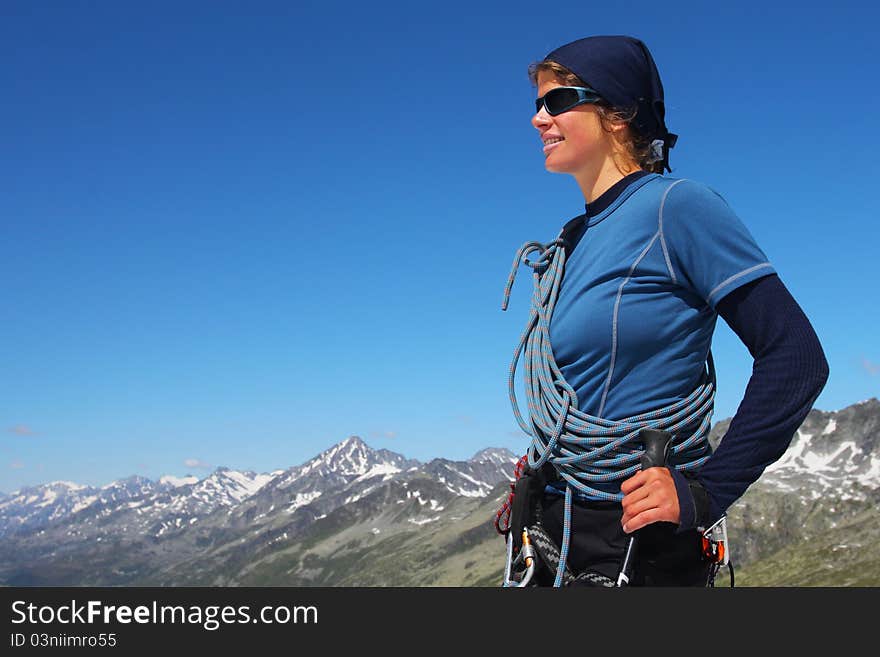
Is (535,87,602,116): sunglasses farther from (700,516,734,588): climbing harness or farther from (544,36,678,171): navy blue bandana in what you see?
(700,516,734,588): climbing harness

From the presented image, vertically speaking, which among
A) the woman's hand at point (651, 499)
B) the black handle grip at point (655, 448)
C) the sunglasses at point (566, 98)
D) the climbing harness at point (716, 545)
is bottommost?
the climbing harness at point (716, 545)

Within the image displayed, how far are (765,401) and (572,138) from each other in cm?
196

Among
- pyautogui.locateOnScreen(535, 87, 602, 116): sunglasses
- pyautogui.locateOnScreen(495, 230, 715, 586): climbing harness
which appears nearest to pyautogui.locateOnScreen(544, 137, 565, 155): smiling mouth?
pyautogui.locateOnScreen(535, 87, 602, 116): sunglasses

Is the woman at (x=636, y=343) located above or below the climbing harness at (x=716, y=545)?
above

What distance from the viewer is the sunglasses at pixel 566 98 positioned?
471cm

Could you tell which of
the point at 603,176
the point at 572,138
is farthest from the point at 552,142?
the point at 603,176

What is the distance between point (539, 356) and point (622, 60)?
6.07 feet

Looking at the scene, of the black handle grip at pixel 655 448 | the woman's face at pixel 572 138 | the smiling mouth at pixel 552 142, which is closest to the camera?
the black handle grip at pixel 655 448

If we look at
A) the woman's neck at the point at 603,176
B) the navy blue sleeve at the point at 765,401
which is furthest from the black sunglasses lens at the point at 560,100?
the navy blue sleeve at the point at 765,401

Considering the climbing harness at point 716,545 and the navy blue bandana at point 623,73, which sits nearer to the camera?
the climbing harness at point 716,545

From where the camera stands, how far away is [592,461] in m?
4.39

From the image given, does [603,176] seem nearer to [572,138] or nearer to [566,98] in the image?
[572,138]

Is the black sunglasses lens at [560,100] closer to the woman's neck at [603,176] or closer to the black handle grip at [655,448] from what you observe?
the woman's neck at [603,176]

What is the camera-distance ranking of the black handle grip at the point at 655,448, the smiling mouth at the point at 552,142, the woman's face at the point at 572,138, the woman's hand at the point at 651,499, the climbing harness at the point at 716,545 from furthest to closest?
the smiling mouth at the point at 552,142 → the woman's face at the point at 572,138 → the climbing harness at the point at 716,545 → the black handle grip at the point at 655,448 → the woman's hand at the point at 651,499
